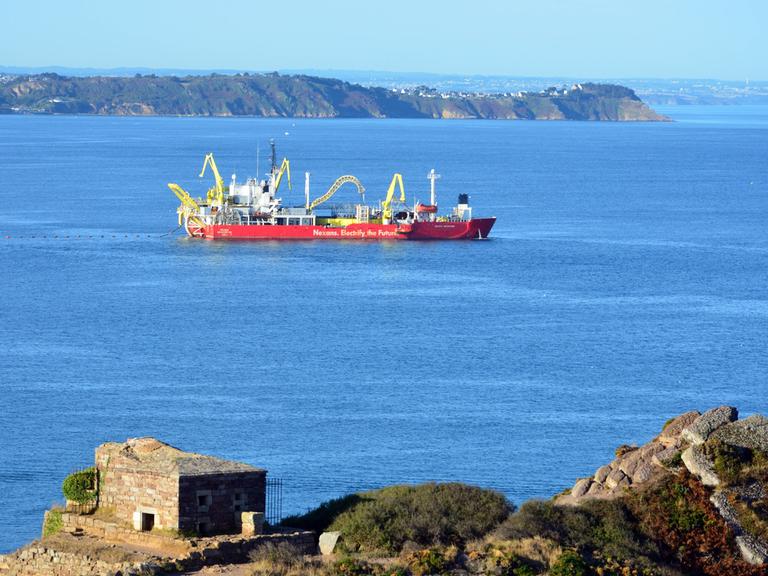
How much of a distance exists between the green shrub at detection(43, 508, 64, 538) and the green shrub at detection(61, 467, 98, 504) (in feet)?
1.14

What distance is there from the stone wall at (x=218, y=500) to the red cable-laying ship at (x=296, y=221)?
85.1m

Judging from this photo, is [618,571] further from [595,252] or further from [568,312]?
[595,252]

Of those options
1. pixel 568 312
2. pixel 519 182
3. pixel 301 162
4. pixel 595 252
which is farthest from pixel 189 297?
pixel 301 162

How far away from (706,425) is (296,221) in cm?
8596

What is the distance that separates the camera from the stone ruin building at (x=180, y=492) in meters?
21.5

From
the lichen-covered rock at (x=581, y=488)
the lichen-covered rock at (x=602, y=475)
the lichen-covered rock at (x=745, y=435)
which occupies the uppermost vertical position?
the lichen-covered rock at (x=745, y=435)

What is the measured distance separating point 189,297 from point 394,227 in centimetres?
2916

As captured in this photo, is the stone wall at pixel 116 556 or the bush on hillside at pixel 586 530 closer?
the stone wall at pixel 116 556

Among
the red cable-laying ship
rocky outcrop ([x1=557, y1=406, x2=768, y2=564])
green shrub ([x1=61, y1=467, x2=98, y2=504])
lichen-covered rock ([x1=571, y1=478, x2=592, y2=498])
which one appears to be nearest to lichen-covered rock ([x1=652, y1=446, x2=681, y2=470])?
rocky outcrop ([x1=557, y1=406, x2=768, y2=564])

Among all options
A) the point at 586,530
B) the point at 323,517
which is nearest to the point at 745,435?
the point at 586,530

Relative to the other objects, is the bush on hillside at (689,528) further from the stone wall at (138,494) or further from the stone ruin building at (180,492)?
the stone wall at (138,494)

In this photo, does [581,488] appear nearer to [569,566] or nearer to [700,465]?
[700,465]

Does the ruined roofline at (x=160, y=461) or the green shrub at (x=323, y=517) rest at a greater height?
the ruined roofline at (x=160, y=461)

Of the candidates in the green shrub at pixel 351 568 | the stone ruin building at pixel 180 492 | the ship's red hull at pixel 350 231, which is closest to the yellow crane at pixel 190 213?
the ship's red hull at pixel 350 231
